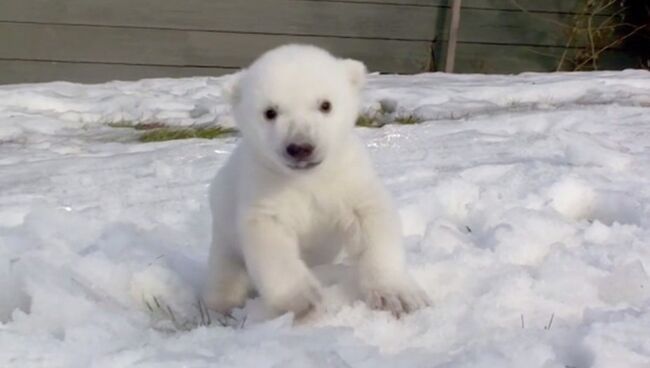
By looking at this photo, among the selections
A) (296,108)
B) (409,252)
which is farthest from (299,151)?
(409,252)

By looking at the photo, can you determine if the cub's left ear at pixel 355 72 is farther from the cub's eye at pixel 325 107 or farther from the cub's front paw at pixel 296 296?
the cub's front paw at pixel 296 296

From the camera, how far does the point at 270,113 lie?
9.59 ft

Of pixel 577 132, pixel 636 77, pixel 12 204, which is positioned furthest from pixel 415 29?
pixel 12 204

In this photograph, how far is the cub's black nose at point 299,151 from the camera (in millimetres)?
2766

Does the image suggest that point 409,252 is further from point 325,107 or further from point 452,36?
point 452,36

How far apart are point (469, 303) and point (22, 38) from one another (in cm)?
694

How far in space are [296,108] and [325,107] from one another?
0.11 meters

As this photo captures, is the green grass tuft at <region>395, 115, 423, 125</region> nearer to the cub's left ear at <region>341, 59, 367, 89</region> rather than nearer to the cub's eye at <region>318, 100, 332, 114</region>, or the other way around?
the cub's left ear at <region>341, 59, 367, 89</region>

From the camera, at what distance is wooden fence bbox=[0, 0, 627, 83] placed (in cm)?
882

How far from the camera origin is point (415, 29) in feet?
31.1

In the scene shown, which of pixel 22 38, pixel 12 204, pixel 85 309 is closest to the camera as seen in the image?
pixel 85 309

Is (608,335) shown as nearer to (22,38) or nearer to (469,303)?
(469,303)

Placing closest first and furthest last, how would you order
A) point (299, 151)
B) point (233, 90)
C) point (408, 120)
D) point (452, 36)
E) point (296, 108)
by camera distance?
1. point (299, 151)
2. point (296, 108)
3. point (233, 90)
4. point (408, 120)
5. point (452, 36)

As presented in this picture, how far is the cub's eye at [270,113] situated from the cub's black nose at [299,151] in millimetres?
168
